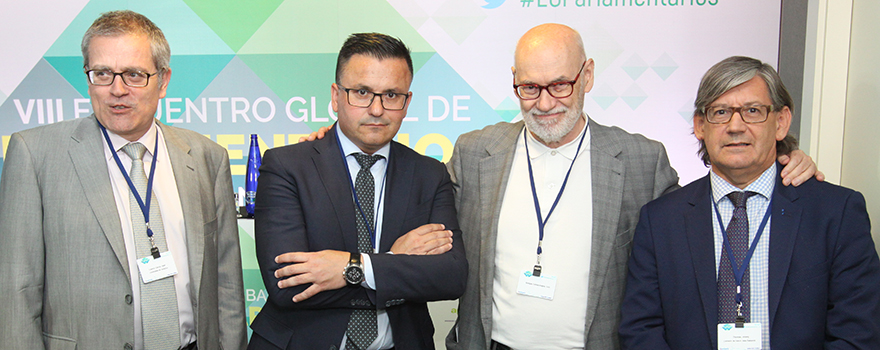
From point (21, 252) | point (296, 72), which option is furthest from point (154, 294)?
point (296, 72)

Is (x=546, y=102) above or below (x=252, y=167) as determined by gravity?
above

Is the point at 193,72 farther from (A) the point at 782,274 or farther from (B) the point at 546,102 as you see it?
(A) the point at 782,274

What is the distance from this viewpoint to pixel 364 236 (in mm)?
2170

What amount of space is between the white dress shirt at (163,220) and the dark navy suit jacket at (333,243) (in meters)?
0.29

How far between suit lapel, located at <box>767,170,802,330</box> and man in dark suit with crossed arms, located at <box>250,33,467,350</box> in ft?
3.61

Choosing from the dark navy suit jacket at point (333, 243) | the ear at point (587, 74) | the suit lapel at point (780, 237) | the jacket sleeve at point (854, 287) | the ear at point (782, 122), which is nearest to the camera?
the jacket sleeve at point (854, 287)

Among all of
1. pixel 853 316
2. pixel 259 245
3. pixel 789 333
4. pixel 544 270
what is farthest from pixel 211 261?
pixel 853 316

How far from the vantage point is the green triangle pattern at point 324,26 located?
431 centimetres

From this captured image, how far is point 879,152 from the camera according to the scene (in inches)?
103

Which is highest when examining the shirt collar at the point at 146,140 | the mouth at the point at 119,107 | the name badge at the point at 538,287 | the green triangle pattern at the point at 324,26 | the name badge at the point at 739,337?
the green triangle pattern at the point at 324,26

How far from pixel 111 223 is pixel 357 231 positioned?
0.90 m

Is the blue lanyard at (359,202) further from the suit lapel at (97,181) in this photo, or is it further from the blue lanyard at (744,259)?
the blue lanyard at (744,259)

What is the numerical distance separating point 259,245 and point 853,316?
2.09 meters

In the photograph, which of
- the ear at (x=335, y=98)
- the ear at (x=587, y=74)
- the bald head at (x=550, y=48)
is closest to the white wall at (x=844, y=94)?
the ear at (x=587, y=74)
